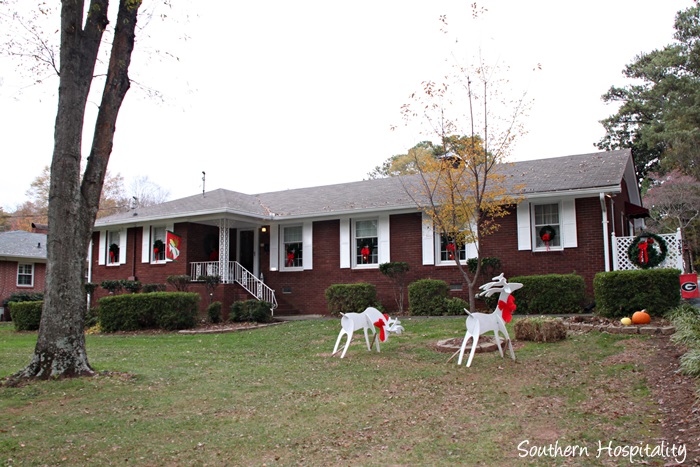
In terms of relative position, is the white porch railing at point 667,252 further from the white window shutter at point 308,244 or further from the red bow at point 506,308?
the white window shutter at point 308,244

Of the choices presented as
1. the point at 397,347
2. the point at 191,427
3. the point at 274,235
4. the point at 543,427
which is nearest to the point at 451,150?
the point at 397,347

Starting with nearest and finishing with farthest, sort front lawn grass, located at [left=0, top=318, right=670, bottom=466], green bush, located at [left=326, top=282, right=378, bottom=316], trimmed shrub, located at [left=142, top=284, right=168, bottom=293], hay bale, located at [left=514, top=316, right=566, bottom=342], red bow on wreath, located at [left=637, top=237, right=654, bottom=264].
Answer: front lawn grass, located at [left=0, top=318, right=670, bottom=466], hay bale, located at [left=514, top=316, right=566, bottom=342], red bow on wreath, located at [left=637, top=237, right=654, bottom=264], green bush, located at [left=326, top=282, right=378, bottom=316], trimmed shrub, located at [left=142, top=284, right=168, bottom=293]

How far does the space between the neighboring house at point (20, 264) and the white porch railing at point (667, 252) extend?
24758mm

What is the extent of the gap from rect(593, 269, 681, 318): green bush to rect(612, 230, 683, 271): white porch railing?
130cm

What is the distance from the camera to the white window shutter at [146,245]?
19086 millimetres

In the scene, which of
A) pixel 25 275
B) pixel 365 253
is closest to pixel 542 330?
pixel 365 253

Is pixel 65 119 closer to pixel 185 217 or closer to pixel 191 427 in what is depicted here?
pixel 191 427

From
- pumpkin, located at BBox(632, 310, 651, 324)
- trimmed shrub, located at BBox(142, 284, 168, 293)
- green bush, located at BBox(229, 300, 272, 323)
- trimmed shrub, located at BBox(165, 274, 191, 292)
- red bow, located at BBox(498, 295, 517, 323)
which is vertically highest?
trimmed shrub, located at BBox(165, 274, 191, 292)

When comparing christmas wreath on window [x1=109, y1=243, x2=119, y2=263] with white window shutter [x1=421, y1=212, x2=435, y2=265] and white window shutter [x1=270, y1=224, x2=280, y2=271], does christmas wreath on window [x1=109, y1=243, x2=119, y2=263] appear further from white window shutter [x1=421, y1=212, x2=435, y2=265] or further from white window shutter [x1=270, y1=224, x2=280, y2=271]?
white window shutter [x1=421, y1=212, x2=435, y2=265]

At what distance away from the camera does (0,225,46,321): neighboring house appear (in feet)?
82.7

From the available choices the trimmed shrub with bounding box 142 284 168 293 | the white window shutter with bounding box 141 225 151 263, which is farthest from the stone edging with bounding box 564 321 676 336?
the white window shutter with bounding box 141 225 151 263

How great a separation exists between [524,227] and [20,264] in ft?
78.1

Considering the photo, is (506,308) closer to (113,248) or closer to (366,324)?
(366,324)

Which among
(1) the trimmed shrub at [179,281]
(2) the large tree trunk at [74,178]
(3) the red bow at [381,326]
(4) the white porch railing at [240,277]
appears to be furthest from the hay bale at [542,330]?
(1) the trimmed shrub at [179,281]
